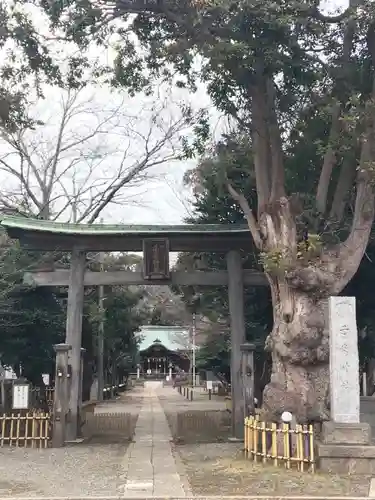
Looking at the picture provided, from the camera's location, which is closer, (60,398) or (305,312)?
(305,312)

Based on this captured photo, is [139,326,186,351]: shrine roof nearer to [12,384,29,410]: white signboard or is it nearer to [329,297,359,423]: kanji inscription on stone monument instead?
[12,384,29,410]: white signboard

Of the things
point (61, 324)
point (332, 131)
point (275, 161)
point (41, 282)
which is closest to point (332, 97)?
point (332, 131)

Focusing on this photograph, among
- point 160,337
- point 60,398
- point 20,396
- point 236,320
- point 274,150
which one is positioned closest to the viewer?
point 274,150

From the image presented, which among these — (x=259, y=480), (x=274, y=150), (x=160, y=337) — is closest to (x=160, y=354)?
(x=160, y=337)

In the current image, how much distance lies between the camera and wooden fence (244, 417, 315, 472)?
10477mm

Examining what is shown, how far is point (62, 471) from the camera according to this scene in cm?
1087

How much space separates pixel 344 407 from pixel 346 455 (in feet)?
2.81

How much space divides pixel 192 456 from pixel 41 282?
6.59 meters

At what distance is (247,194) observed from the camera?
1789cm

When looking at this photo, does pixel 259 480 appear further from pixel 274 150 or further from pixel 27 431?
pixel 27 431

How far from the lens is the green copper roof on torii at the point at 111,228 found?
623 inches

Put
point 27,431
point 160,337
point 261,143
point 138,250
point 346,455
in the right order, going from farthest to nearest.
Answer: point 160,337 < point 138,250 < point 27,431 < point 261,143 < point 346,455

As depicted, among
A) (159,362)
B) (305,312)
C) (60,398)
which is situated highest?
(305,312)

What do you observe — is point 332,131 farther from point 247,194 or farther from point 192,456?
point 192,456
